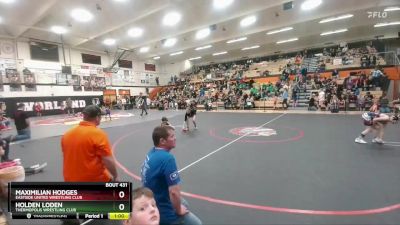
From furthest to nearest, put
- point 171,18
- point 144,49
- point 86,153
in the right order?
point 144,49, point 171,18, point 86,153

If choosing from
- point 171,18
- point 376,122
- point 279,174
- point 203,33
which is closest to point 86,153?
point 279,174

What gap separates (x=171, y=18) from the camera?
18.2 meters

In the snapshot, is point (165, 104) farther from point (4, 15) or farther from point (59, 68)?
point (4, 15)

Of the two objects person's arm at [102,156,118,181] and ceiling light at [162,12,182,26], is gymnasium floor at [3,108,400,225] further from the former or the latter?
ceiling light at [162,12,182,26]

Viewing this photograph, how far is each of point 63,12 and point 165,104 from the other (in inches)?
527

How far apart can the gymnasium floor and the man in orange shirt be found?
1.18m

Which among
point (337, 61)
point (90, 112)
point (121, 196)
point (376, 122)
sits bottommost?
point (376, 122)

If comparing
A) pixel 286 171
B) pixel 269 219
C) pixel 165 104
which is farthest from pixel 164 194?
pixel 165 104

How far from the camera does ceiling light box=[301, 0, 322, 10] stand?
51.8 ft

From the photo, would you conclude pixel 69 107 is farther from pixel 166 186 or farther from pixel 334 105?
pixel 166 186

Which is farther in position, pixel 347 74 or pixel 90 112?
pixel 347 74

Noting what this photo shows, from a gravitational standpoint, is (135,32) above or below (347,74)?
above
